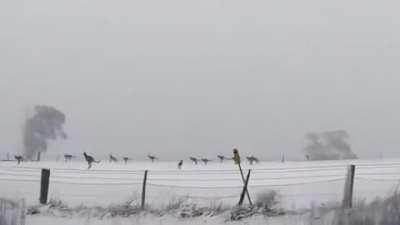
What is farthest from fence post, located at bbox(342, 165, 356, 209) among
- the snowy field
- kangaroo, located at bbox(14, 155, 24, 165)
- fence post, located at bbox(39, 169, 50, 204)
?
kangaroo, located at bbox(14, 155, 24, 165)

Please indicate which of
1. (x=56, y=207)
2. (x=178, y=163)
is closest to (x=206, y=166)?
(x=178, y=163)

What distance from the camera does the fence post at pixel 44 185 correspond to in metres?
14.1

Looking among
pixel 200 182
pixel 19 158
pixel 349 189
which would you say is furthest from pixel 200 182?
pixel 19 158

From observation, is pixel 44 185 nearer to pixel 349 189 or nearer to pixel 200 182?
pixel 200 182

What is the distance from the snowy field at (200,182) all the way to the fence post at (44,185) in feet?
0.28

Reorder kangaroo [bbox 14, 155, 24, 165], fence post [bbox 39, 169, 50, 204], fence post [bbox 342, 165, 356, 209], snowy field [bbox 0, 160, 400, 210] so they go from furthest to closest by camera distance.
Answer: kangaroo [bbox 14, 155, 24, 165], fence post [bbox 39, 169, 50, 204], snowy field [bbox 0, 160, 400, 210], fence post [bbox 342, 165, 356, 209]

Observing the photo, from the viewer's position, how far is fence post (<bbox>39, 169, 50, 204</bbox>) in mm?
14094

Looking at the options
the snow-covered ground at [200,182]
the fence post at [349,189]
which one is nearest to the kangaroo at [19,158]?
the snow-covered ground at [200,182]

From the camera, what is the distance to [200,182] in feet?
45.5

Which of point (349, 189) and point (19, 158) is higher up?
point (19, 158)

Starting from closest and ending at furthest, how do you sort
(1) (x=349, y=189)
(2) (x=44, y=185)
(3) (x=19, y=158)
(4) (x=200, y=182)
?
(1) (x=349, y=189), (4) (x=200, y=182), (2) (x=44, y=185), (3) (x=19, y=158)

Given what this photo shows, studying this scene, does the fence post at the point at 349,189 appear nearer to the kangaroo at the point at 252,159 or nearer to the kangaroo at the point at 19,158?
the kangaroo at the point at 252,159

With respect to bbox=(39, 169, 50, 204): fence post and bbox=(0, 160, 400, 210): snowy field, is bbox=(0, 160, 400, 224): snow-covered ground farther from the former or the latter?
bbox=(39, 169, 50, 204): fence post

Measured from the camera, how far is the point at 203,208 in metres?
13.0
